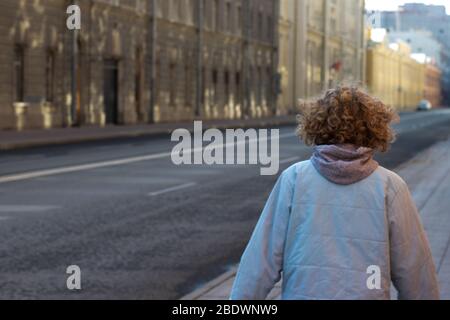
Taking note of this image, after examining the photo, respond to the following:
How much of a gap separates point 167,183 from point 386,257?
1447 centimetres

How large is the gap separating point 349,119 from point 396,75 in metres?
138

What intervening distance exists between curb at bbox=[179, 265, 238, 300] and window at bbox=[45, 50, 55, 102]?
101 ft

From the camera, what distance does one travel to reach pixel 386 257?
12.9 ft

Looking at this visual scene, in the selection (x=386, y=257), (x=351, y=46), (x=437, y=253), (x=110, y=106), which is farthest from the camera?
(x=351, y=46)

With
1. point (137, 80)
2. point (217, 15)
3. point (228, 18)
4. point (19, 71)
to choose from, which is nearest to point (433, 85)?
point (228, 18)

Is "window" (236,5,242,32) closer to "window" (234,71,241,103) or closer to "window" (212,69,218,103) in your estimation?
"window" (234,71,241,103)

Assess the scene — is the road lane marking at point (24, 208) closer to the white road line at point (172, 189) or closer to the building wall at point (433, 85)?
the white road line at point (172, 189)

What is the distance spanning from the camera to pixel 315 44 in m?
86.8

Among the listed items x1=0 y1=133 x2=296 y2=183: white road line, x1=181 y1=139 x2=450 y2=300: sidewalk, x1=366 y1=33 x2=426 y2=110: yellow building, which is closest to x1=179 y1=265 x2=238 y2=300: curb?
x1=181 y1=139 x2=450 y2=300: sidewalk

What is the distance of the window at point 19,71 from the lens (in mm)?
37188

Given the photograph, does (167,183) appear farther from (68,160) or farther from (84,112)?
(84,112)

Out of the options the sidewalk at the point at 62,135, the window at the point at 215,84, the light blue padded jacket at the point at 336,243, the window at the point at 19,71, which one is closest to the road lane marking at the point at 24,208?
the light blue padded jacket at the point at 336,243

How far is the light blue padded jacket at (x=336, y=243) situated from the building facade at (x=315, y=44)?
71640 millimetres
